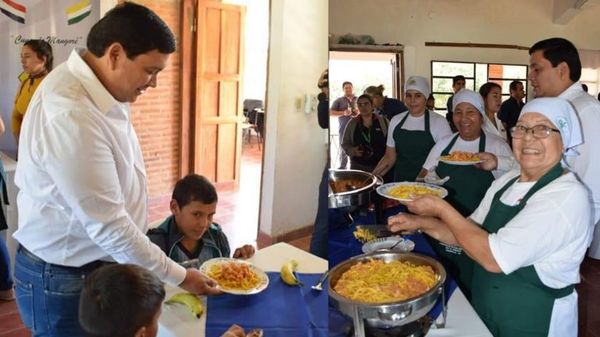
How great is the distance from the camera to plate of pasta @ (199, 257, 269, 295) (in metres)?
0.74

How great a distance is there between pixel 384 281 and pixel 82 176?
0.45 meters

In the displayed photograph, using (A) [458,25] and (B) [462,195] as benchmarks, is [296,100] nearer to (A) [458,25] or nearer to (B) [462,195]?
(A) [458,25]

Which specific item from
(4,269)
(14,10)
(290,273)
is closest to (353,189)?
(290,273)

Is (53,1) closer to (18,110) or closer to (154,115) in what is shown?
(18,110)

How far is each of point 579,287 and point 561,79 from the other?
0.50 meters

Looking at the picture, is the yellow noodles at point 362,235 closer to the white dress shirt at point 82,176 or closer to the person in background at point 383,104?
the person in background at point 383,104

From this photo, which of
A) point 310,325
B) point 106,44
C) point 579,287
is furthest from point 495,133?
point 106,44

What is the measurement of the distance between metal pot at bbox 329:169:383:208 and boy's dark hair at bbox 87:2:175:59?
0.30m

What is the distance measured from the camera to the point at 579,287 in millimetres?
1059

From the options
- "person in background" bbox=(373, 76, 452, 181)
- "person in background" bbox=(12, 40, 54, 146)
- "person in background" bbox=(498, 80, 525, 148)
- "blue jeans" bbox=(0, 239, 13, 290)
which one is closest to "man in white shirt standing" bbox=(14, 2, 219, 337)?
"person in background" bbox=(12, 40, 54, 146)

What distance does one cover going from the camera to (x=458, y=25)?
1.95ft

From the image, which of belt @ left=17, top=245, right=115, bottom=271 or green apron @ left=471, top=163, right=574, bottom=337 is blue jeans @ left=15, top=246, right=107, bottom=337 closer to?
belt @ left=17, top=245, right=115, bottom=271

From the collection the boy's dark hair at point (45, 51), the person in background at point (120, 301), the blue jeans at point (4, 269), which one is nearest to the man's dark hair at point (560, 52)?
the person in background at point (120, 301)

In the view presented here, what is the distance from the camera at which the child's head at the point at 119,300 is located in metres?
0.65
